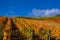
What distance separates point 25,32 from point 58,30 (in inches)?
177

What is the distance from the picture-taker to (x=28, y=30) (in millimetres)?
28812

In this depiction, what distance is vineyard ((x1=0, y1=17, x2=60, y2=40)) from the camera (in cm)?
2777

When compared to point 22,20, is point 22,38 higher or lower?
lower

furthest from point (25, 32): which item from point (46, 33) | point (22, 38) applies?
point (46, 33)

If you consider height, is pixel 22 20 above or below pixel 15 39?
above

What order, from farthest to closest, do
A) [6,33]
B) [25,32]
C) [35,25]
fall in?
[35,25] < [25,32] < [6,33]

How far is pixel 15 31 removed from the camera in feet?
96.8

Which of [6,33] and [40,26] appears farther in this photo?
[40,26]

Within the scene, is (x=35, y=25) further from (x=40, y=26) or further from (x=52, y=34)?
(x=52, y=34)

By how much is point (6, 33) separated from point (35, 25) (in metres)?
5.40

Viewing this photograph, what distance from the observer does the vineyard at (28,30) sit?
27775 mm

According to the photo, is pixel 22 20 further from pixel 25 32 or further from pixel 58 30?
pixel 58 30

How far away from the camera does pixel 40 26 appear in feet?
101

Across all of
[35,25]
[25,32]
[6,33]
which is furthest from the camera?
[35,25]
